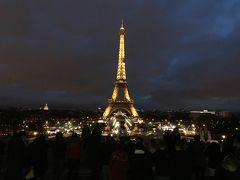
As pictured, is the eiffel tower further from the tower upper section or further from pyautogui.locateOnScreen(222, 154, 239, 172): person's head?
pyautogui.locateOnScreen(222, 154, 239, 172): person's head

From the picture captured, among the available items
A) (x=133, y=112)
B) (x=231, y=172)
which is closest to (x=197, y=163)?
(x=231, y=172)

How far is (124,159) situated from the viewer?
347 inches

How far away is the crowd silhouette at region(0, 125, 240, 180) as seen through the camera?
851 cm

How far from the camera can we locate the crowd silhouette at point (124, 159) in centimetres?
851

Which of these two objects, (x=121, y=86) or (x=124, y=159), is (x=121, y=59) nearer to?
(x=121, y=86)

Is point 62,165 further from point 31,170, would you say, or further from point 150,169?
point 150,169

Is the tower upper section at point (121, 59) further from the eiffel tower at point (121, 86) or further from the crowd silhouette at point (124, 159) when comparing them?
the crowd silhouette at point (124, 159)

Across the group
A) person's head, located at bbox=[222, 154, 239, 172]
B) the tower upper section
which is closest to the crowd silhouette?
person's head, located at bbox=[222, 154, 239, 172]

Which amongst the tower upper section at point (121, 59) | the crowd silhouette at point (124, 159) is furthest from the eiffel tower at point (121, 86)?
the crowd silhouette at point (124, 159)

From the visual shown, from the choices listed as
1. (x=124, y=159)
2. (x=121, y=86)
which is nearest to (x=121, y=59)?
(x=121, y=86)

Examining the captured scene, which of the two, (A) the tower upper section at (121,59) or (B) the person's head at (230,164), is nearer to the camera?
(B) the person's head at (230,164)

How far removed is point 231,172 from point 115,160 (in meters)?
3.01

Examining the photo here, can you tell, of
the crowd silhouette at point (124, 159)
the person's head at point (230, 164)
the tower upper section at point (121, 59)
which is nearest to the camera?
the person's head at point (230, 164)

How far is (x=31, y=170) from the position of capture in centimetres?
1075
